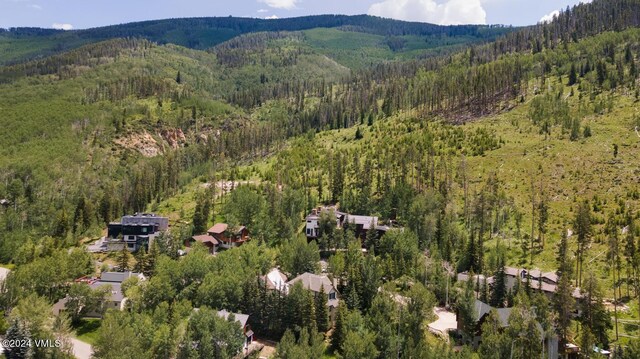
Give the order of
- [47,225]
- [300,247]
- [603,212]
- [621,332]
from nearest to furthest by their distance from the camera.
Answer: [621,332], [300,247], [603,212], [47,225]

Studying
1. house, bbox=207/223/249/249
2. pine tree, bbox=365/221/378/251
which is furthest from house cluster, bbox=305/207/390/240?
house, bbox=207/223/249/249

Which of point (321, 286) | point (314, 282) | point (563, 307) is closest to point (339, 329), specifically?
point (321, 286)

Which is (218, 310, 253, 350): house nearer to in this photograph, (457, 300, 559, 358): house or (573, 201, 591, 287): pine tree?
(457, 300, 559, 358): house

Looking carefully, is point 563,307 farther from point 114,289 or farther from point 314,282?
point 114,289

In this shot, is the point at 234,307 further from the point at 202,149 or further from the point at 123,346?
the point at 202,149

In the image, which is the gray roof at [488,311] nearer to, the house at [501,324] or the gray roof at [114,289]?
the house at [501,324]

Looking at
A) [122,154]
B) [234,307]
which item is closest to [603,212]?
[234,307]
